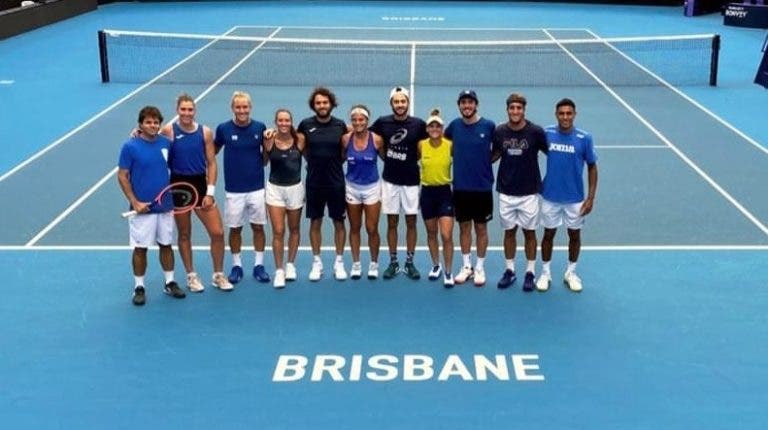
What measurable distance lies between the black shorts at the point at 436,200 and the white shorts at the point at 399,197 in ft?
0.23

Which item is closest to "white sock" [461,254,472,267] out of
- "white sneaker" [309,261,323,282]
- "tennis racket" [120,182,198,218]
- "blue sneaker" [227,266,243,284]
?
"white sneaker" [309,261,323,282]

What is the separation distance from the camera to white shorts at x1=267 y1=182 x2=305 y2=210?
9086 mm

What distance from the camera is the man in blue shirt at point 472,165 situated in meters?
8.71

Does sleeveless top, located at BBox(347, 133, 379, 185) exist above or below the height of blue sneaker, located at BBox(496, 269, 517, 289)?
above

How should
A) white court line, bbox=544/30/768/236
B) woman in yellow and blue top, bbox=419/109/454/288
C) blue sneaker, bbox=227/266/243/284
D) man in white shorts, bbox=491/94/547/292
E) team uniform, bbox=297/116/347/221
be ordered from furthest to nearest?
white court line, bbox=544/30/768/236 → blue sneaker, bbox=227/266/243/284 → team uniform, bbox=297/116/347/221 → woman in yellow and blue top, bbox=419/109/454/288 → man in white shorts, bbox=491/94/547/292

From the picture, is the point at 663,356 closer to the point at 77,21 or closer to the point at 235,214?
the point at 235,214

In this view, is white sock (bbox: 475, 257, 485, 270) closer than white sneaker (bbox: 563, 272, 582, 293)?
No

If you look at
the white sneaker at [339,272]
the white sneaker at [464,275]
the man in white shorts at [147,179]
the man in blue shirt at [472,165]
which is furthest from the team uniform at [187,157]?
the white sneaker at [464,275]

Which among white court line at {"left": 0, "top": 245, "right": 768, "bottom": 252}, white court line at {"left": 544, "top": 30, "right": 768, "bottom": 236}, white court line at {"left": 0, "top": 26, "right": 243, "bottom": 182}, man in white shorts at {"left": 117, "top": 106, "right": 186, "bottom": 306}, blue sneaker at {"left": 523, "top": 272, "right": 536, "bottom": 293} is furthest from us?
white court line at {"left": 0, "top": 26, "right": 243, "bottom": 182}

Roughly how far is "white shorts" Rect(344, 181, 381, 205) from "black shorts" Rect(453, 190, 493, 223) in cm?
71

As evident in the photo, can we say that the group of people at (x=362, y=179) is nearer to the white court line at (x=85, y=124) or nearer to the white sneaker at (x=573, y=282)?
the white sneaker at (x=573, y=282)

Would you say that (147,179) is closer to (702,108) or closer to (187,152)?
(187,152)

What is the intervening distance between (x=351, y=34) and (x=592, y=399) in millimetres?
22080

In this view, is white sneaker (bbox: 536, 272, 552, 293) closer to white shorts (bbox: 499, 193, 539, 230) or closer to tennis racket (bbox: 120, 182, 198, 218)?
white shorts (bbox: 499, 193, 539, 230)
